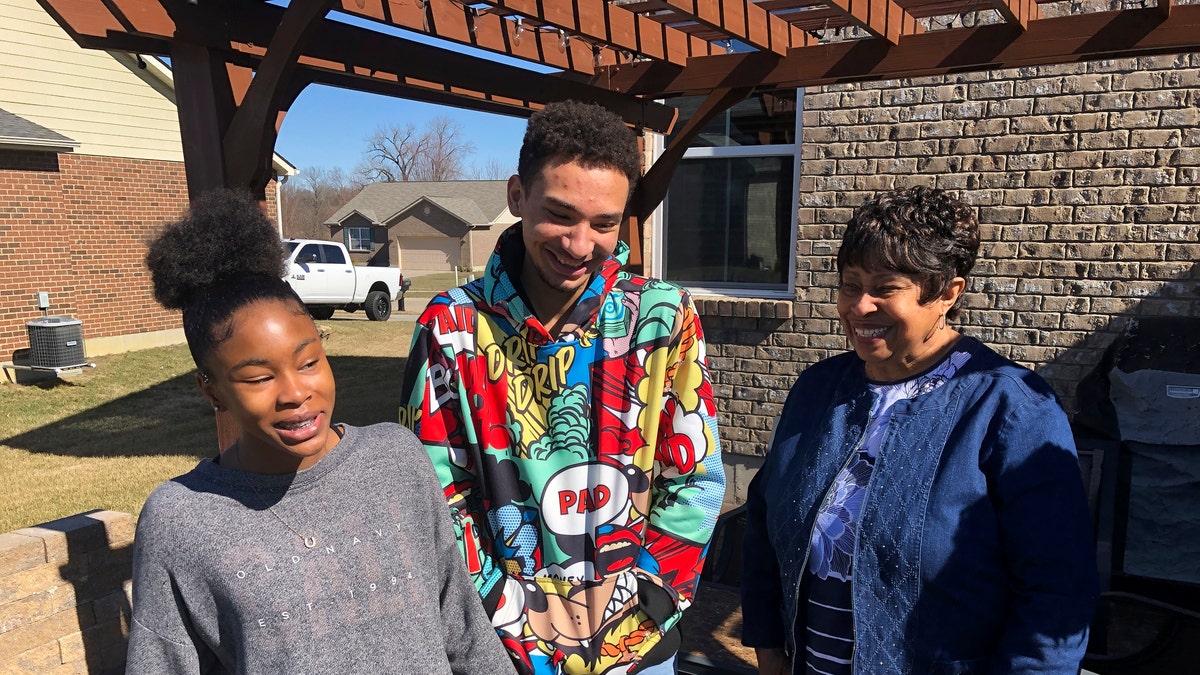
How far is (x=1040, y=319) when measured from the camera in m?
4.88

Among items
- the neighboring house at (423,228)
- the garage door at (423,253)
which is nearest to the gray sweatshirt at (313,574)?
the neighboring house at (423,228)

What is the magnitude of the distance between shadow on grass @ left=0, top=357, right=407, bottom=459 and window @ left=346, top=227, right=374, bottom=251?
37.5m

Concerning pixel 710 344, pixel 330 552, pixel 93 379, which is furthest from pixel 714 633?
pixel 93 379

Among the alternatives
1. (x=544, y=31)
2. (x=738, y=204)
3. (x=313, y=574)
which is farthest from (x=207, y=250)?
(x=738, y=204)

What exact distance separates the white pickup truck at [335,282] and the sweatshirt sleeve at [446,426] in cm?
1655

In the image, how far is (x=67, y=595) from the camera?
2588 millimetres

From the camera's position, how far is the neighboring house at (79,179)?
10.9 m

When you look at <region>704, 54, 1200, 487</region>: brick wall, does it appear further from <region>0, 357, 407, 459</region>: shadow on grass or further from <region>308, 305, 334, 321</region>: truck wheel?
<region>308, 305, 334, 321</region>: truck wheel

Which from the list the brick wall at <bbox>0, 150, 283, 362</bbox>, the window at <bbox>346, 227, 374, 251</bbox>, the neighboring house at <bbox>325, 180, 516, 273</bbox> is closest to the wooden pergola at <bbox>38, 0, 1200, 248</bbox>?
the brick wall at <bbox>0, 150, 283, 362</bbox>

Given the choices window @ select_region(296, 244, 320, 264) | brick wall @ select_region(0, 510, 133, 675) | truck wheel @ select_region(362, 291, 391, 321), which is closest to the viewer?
brick wall @ select_region(0, 510, 133, 675)

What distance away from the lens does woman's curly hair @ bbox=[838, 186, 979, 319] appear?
1.61m

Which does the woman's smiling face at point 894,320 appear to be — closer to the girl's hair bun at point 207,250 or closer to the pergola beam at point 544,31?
the girl's hair bun at point 207,250

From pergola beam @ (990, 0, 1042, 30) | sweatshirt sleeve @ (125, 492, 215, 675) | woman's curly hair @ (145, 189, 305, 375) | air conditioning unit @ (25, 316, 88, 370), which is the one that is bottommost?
air conditioning unit @ (25, 316, 88, 370)

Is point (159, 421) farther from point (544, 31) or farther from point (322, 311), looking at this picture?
point (322, 311)
